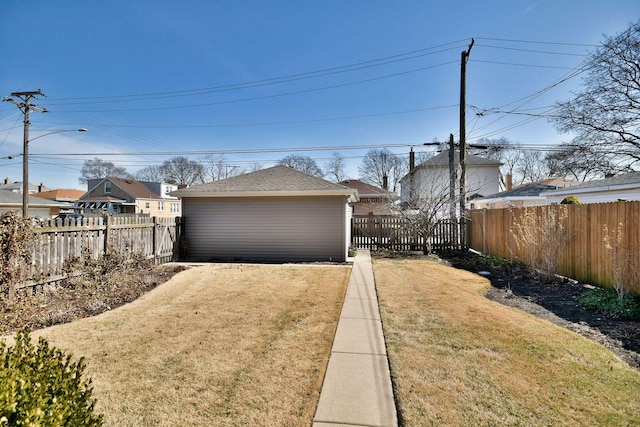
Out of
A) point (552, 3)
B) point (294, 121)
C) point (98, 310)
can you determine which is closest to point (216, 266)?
point (98, 310)

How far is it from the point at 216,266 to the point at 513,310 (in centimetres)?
802

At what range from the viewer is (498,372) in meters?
3.12

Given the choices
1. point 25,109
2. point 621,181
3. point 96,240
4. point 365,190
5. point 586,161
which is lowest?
point 96,240

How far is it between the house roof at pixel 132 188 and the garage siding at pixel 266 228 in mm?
33388

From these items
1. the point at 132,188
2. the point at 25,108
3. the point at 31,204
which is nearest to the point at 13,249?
the point at 25,108

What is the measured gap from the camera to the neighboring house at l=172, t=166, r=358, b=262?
35.2 feet

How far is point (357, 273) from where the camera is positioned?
340 inches

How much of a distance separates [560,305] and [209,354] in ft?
20.0

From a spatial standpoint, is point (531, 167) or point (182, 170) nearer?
point (531, 167)

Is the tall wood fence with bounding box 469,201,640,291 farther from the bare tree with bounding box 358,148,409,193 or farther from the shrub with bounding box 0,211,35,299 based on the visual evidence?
the bare tree with bounding box 358,148,409,193

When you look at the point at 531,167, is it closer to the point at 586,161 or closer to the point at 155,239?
the point at 586,161

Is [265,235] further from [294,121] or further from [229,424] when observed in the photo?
[294,121]

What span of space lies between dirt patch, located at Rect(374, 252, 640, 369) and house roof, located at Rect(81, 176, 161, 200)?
41.6 metres

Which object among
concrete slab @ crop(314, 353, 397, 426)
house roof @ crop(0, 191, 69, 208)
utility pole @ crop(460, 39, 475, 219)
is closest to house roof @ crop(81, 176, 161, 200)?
house roof @ crop(0, 191, 69, 208)
